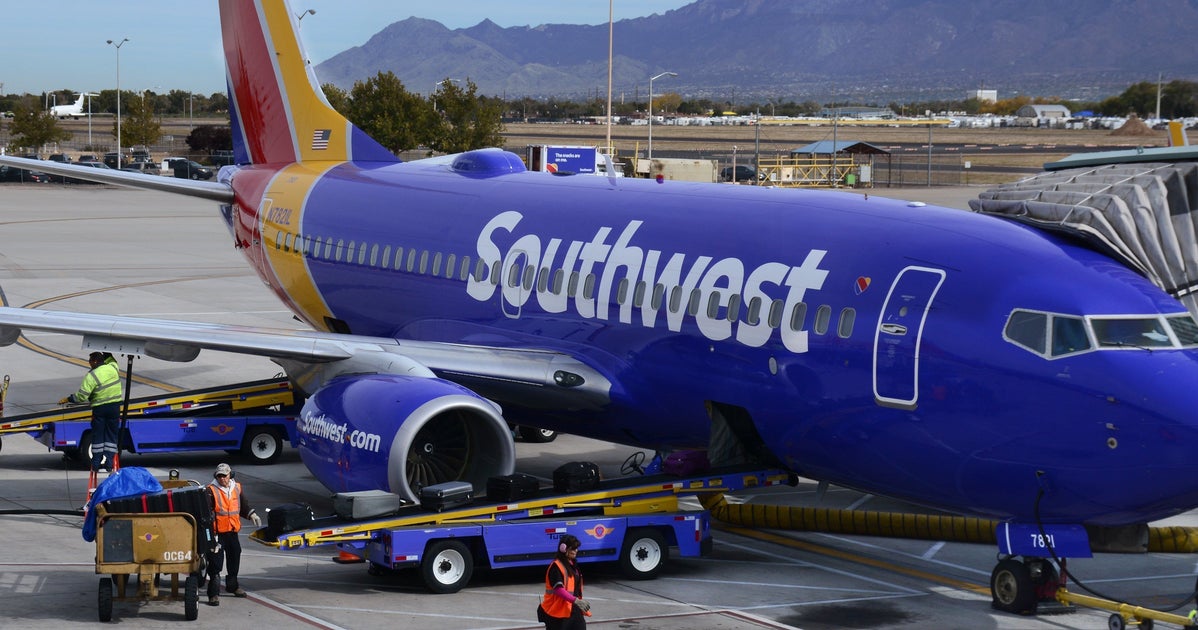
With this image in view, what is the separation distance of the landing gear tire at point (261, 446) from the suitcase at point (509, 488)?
25.6ft

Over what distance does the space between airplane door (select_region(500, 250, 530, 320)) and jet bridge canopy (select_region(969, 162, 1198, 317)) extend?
7.43m

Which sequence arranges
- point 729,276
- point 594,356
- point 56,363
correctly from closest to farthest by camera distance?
point 729,276
point 594,356
point 56,363

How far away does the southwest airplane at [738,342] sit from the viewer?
13758 millimetres

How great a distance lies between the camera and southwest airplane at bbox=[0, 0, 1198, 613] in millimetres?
13758

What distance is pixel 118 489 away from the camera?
49.1 ft

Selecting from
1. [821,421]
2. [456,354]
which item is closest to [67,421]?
[456,354]

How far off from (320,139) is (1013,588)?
17.1 m

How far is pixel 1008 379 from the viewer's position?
1400 cm

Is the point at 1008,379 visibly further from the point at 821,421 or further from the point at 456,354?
the point at 456,354

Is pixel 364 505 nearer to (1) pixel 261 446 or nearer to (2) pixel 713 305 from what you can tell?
(2) pixel 713 305

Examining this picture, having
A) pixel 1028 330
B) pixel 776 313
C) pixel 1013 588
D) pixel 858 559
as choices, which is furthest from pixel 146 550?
pixel 1028 330

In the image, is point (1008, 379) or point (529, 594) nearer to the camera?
point (1008, 379)

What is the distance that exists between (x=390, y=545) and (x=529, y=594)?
1640 millimetres

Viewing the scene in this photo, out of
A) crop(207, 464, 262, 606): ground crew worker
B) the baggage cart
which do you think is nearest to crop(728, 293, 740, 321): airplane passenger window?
crop(207, 464, 262, 606): ground crew worker
